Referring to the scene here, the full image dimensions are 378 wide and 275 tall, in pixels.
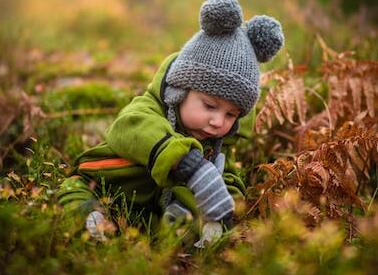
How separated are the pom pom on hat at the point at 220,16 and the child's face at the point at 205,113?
1.16 feet

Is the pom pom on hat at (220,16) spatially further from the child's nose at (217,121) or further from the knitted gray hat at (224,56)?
the child's nose at (217,121)

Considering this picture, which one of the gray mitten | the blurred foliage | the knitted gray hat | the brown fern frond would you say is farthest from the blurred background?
the gray mitten

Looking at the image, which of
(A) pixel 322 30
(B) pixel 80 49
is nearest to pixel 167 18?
(B) pixel 80 49

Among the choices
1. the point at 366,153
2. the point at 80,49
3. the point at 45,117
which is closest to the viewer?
the point at 366,153

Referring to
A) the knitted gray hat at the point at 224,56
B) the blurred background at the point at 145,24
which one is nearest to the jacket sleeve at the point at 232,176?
the knitted gray hat at the point at 224,56

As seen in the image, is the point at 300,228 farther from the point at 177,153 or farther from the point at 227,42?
the point at 227,42

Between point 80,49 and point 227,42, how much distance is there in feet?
20.2

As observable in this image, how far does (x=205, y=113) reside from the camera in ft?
9.07

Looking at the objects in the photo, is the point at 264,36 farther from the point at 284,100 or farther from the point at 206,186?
the point at 206,186

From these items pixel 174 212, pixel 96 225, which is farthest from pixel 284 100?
pixel 96 225

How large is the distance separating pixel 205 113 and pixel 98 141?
5.26 ft

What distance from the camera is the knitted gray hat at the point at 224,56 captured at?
9.04 ft

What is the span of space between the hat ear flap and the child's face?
0.38 meters

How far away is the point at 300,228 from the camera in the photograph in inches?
79.4
